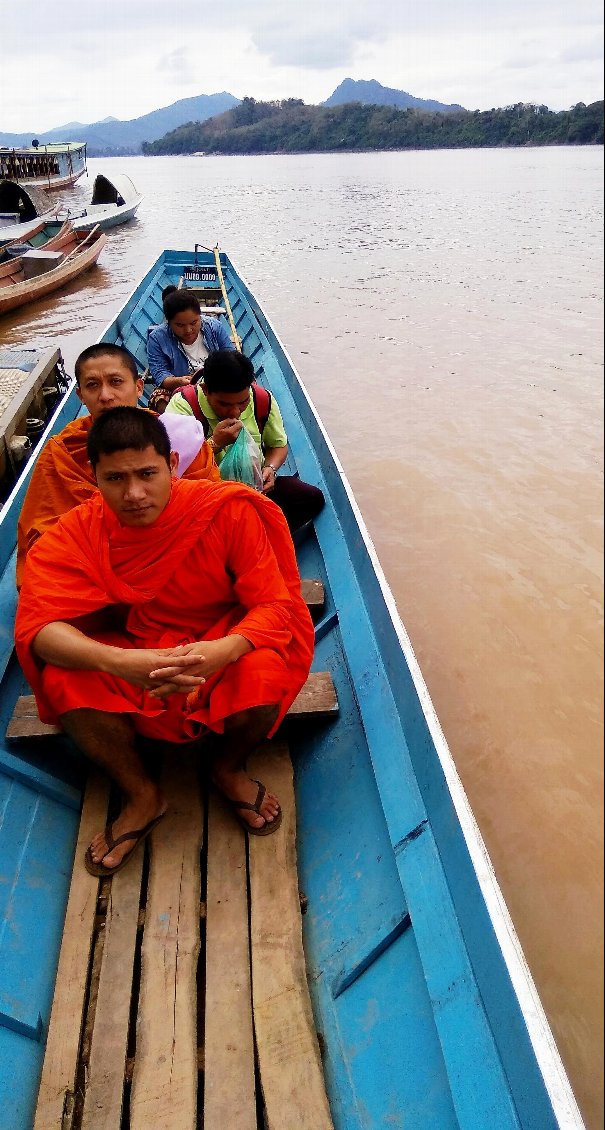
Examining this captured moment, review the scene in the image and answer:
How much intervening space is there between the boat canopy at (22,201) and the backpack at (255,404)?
15.1m

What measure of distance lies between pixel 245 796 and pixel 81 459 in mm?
1370

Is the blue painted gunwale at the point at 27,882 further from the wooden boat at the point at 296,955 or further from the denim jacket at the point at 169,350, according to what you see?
the denim jacket at the point at 169,350

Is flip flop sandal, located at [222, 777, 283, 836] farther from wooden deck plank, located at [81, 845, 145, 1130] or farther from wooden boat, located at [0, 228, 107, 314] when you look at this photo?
wooden boat, located at [0, 228, 107, 314]

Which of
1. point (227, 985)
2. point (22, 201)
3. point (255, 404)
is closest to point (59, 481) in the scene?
point (255, 404)

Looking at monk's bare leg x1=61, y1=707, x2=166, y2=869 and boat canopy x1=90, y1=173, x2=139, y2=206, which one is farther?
boat canopy x1=90, y1=173, x2=139, y2=206

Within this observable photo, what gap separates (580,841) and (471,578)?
2.07 meters

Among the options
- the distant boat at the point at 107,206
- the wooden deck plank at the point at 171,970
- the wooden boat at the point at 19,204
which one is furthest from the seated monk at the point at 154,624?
the distant boat at the point at 107,206

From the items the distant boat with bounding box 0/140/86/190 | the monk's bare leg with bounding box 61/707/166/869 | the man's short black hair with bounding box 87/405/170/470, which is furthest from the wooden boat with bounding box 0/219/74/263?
the monk's bare leg with bounding box 61/707/166/869

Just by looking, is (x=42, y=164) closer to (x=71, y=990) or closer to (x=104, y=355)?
(x=104, y=355)

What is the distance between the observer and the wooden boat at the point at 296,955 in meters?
1.26

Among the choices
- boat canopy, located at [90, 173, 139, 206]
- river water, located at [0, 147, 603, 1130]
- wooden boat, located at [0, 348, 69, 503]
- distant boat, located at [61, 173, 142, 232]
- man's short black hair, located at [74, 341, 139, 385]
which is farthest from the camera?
boat canopy, located at [90, 173, 139, 206]

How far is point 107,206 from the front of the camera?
18.2 meters

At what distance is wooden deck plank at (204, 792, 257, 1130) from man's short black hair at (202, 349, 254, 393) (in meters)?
1.69

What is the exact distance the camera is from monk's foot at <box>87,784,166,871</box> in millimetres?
1760
